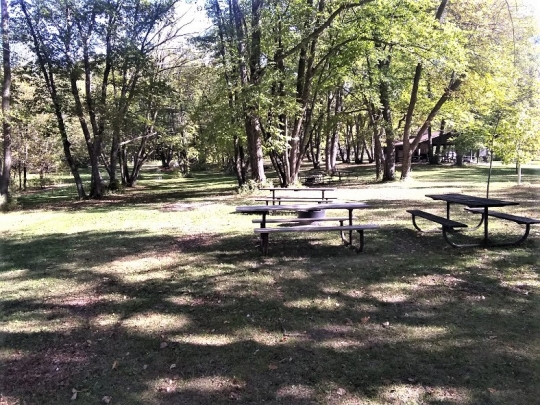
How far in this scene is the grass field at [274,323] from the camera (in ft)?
9.87

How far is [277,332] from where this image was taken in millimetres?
3873

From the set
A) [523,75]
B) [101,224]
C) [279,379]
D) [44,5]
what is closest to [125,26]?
[44,5]

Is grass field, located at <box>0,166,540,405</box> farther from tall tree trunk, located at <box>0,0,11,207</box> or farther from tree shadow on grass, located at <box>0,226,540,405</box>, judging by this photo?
tall tree trunk, located at <box>0,0,11,207</box>

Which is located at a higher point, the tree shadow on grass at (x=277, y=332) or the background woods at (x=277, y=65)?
the background woods at (x=277, y=65)

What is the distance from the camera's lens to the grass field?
3.01m

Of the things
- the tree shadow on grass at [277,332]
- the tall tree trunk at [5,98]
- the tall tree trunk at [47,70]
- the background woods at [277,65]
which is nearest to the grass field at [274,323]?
the tree shadow on grass at [277,332]

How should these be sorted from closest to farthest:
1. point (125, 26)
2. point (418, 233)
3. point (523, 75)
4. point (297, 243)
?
1. point (297, 243)
2. point (418, 233)
3. point (125, 26)
4. point (523, 75)

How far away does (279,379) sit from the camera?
10.2ft

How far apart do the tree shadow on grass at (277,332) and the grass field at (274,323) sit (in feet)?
0.05

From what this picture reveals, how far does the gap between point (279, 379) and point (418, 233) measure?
5.48m

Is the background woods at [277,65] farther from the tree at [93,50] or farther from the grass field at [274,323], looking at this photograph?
the grass field at [274,323]

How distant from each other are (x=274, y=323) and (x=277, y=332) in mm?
201

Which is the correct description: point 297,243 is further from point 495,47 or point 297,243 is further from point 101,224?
point 495,47

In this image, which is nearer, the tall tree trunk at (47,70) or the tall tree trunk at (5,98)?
the tall tree trunk at (5,98)
